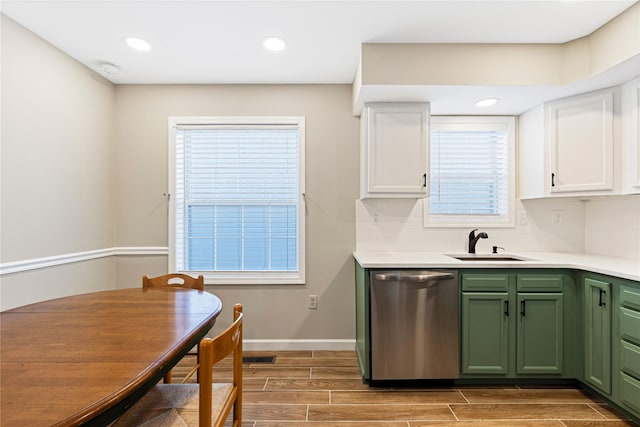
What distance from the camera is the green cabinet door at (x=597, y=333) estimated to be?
212cm

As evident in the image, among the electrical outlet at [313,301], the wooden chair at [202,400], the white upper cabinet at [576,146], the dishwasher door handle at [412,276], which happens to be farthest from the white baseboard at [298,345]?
the white upper cabinet at [576,146]

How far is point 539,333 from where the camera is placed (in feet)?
7.86

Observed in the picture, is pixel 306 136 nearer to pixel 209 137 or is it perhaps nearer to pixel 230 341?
pixel 209 137

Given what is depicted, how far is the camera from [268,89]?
311 cm

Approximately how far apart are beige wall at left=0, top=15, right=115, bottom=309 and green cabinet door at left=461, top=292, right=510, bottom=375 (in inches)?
117

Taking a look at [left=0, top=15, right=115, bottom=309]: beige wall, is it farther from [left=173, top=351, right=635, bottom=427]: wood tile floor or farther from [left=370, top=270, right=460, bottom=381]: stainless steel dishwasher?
[left=370, top=270, right=460, bottom=381]: stainless steel dishwasher

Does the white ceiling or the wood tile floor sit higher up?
the white ceiling

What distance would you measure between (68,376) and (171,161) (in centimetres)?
240

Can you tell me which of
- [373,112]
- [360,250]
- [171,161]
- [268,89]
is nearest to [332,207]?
[360,250]

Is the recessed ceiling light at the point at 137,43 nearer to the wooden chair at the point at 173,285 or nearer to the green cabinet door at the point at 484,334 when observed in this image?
the wooden chair at the point at 173,285

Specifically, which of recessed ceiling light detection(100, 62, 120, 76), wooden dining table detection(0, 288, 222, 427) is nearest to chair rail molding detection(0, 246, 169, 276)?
wooden dining table detection(0, 288, 222, 427)

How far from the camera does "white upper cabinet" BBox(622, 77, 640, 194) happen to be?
2287 millimetres

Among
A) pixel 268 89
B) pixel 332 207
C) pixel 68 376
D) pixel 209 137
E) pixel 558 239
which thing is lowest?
pixel 68 376

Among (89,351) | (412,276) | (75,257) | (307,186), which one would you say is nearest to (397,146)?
(307,186)
